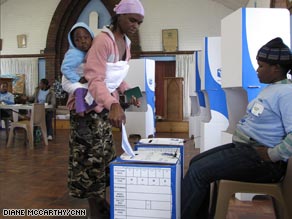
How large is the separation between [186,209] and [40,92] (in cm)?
542

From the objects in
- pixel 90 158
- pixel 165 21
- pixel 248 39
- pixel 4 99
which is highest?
pixel 165 21

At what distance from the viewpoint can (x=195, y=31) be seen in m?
10.0

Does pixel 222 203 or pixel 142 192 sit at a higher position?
pixel 142 192

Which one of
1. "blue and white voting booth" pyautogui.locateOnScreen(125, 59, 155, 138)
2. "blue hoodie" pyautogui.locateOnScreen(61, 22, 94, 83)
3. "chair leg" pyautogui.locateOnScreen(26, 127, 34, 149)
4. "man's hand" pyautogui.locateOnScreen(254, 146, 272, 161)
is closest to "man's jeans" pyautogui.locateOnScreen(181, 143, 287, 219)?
"man's hand" pyautogui.locateOnScreen(254, 146, 272, 161)

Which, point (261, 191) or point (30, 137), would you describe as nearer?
point (261, 191)

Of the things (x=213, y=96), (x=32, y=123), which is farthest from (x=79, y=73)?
(x=32, y=123)

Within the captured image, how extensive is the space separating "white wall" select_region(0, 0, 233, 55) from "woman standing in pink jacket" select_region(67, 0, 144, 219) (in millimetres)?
8585

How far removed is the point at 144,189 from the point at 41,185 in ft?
5.97

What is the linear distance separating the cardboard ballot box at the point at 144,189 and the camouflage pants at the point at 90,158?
1.35 ft

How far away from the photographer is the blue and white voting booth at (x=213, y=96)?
10.7ft

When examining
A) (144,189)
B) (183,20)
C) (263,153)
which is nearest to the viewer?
(144,189)

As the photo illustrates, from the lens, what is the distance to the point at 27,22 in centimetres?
1084

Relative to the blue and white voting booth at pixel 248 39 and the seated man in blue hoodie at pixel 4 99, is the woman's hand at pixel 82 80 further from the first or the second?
the seated man in blue hoodie at pixel 4 99

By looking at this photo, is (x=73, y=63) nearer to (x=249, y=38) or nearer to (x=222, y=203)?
(x=222, y=203)
